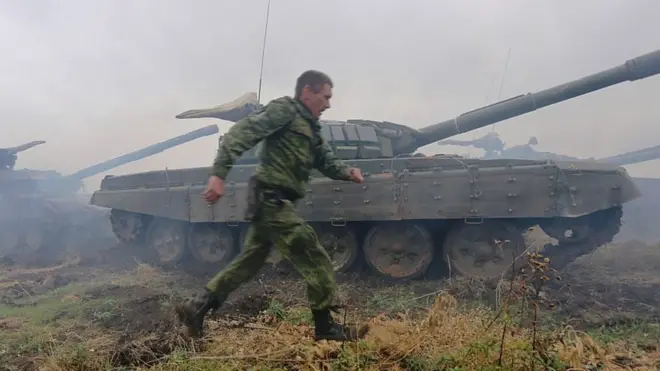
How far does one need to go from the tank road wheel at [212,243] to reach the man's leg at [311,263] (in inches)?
222

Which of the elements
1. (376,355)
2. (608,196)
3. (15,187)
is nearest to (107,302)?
(376,355)

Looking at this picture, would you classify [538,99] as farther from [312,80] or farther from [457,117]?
[312,80]

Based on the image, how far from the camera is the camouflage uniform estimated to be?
3092mm

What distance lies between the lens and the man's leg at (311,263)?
10.2ft

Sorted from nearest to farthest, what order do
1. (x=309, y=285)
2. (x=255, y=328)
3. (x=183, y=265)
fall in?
1. (x=309, y=285)
2. (x=255, y=328)
3. (x=183, y=265)

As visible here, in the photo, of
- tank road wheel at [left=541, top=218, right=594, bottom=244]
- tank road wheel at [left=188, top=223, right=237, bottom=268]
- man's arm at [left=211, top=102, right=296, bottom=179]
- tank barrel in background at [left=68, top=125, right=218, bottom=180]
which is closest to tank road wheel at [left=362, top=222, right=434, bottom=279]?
tank road wheel at [left=541, top=218, right=594, bottom=244]

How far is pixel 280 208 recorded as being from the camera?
10.4 ft

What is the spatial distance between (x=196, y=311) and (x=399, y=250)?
4340 mm

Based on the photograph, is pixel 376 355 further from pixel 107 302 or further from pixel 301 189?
pixel 107 302

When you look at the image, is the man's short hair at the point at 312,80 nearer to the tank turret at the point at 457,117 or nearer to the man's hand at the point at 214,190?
the man's hand at the point at 214,190

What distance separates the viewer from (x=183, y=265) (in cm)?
923

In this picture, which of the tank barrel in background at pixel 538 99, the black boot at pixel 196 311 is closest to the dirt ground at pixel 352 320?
the black boot at pixel 196 311

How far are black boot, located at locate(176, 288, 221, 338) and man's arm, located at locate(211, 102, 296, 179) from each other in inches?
32.9

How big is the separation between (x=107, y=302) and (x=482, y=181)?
176 inches
